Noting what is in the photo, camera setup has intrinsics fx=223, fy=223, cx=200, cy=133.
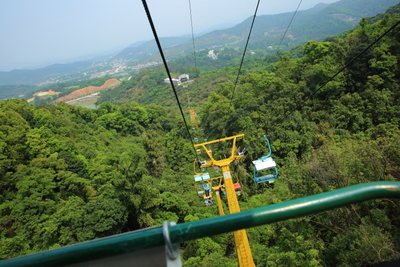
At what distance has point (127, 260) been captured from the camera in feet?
2.92

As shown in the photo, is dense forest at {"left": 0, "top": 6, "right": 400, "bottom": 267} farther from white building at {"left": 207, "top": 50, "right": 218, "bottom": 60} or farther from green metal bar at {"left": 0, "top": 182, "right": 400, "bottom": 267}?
white building at {"left": 207, "top": 50, "right": 218, "bottom": 60}

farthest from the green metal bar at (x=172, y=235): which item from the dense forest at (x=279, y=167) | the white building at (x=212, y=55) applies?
the white building at (x=212, y=55)

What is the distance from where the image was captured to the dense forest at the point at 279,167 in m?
6.63

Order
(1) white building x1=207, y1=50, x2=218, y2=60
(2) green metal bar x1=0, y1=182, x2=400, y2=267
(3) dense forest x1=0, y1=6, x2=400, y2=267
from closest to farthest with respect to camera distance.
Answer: (2) green metal bar x1=0, y1=182, x2=400, y2=267
(3) dense forest x1=0, y1=6, x2=400, y2=267
(1) white building x1=207, y1=50, x2=218, y2=60

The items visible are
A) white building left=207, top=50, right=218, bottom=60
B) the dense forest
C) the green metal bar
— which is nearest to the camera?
the green metal bar

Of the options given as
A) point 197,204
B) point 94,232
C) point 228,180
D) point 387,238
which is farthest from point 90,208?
point 387,238

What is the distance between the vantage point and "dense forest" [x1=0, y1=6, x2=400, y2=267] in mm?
6629

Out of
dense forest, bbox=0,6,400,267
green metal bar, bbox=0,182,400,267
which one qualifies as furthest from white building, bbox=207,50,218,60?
green metal bar, bbox=0,182,400,267

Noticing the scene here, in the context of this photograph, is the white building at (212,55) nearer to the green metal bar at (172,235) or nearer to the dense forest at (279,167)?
the dense forest at (279,167)

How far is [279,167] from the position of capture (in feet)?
45.8

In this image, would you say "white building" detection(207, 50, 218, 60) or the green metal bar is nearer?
the green metal bar

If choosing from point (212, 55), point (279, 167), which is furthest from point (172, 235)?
point (212, 55)

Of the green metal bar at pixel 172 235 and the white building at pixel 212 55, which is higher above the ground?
the green metal bar at pixel 172 235

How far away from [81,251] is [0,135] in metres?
22.6
